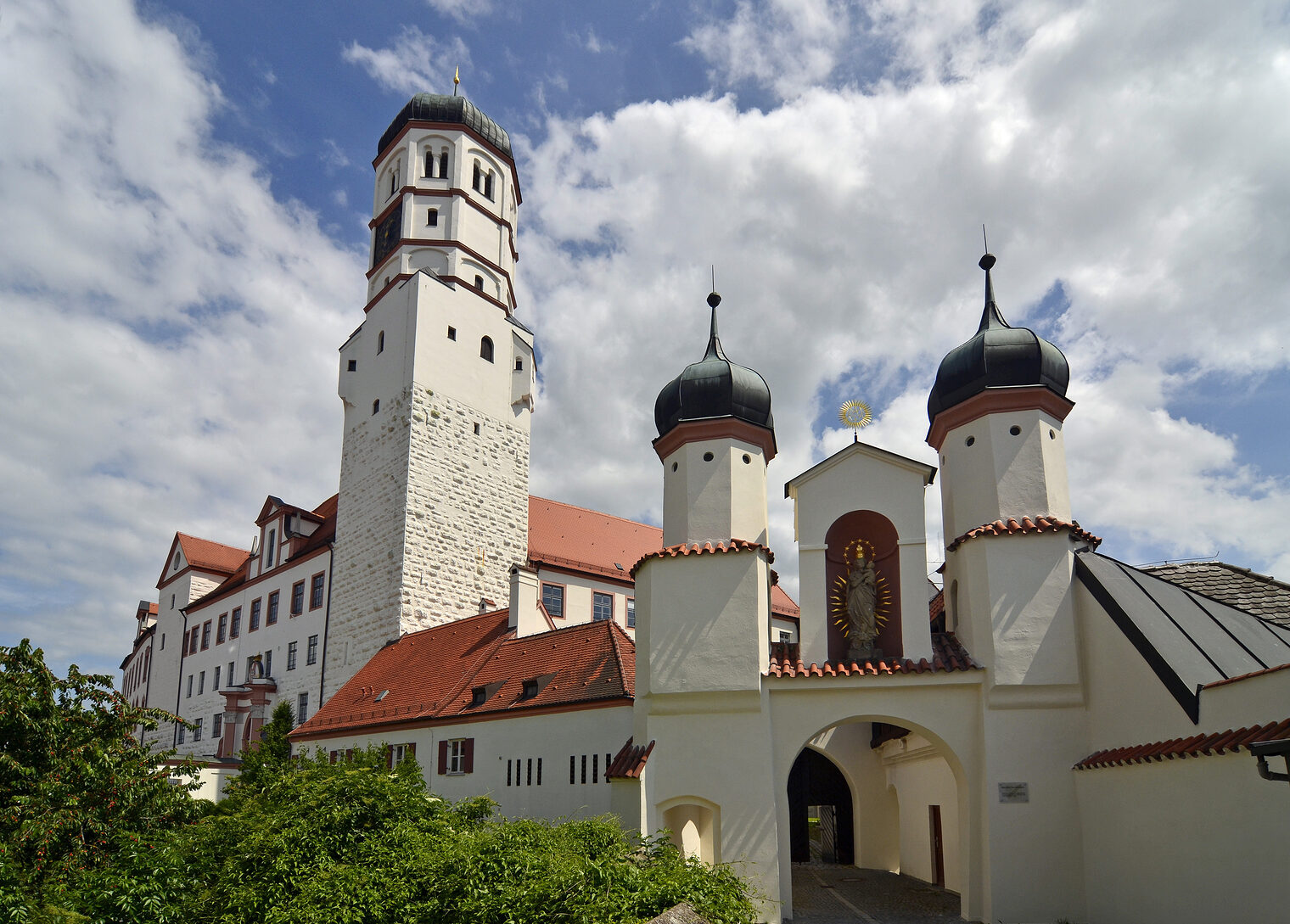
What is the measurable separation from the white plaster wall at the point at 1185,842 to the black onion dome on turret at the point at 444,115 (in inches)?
1181

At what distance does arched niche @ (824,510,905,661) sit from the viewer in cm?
1533

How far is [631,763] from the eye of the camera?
47.9 feet

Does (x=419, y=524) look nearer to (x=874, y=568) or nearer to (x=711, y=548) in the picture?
(x=711, y=548)

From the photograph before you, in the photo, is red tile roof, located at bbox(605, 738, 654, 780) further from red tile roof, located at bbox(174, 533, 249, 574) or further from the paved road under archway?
red tile roof, located at bbox(174, 533, 249, 574)

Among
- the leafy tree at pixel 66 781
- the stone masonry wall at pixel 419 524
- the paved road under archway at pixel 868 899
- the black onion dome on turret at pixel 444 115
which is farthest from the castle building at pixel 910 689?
the black onion dome on turret at pixel 444 115

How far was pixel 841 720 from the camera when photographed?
14.4m

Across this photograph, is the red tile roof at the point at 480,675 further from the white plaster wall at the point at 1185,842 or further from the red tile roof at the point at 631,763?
the white plaster wall at the point at 1185,842

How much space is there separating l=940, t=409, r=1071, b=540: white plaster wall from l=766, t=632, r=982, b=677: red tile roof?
1987mm

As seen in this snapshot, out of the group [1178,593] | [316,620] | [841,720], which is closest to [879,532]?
[841,720]

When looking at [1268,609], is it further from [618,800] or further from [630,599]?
[630,599]

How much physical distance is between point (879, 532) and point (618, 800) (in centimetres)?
591

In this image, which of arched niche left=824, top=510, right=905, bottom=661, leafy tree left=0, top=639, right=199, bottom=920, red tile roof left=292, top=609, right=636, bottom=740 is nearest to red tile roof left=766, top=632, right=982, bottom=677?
arched niche left=824, top=510, right=905, bottom=661

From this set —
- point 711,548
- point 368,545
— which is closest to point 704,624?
point 711,548

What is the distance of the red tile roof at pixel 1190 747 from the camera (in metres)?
9.45
